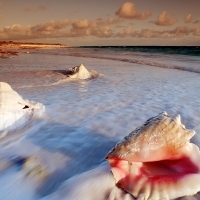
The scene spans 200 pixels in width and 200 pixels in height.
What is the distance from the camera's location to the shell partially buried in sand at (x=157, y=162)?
61.7 inches

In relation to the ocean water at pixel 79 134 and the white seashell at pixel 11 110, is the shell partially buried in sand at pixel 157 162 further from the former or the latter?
the white seashell at pixel 11 110

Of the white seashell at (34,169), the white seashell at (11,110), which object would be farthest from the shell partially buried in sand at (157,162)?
the white seashell at (11,110)

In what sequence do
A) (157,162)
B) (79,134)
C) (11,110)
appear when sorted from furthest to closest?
(11,110), (79,134), (157,162)

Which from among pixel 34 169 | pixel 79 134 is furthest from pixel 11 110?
pixel 34 169

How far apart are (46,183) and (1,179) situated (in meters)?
0.38

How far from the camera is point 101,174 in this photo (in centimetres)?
177

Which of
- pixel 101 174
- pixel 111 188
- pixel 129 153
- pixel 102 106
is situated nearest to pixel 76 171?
pixel 101 174

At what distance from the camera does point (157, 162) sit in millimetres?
1855

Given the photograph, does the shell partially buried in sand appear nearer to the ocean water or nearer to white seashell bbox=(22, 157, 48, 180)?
the ocean water

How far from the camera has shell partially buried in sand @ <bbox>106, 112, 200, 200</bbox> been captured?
61.7 inches

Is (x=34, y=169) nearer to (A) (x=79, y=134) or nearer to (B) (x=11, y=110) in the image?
(A) (x=79, y=134)

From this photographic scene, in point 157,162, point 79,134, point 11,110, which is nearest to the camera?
point 157,162

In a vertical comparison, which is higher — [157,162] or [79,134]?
[157,162]

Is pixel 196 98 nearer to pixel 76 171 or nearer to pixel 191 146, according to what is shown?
pixel 191 146
